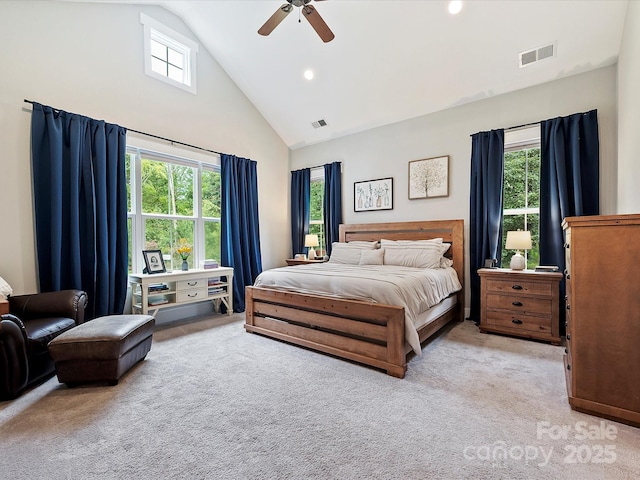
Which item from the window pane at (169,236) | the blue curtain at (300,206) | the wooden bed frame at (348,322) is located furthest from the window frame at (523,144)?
the window pane at (169,236)

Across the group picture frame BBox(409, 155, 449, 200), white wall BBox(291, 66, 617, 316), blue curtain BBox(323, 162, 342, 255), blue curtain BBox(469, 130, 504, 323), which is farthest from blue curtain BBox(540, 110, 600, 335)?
blue curtain BBox(323, 162, 342, 255)

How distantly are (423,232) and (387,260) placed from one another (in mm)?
799

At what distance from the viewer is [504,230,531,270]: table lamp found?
341 cm

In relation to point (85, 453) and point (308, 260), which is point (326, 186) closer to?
point (308, 260)

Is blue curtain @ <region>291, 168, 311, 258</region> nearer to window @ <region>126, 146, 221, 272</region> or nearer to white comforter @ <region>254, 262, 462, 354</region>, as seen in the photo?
window @ <region>126, 146, 221, 272</region>

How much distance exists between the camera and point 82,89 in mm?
3453

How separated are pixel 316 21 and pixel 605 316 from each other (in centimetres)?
328

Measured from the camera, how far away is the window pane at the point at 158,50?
4180 millimetres

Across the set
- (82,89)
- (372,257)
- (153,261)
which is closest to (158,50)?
(82,89)

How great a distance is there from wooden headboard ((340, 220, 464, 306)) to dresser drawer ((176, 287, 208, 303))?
2.42 m

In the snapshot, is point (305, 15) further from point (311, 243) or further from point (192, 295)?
point (192, 295)

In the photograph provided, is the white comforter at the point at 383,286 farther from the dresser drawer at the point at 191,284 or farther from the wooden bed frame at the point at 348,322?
the dresser drawer at the point at 191,284

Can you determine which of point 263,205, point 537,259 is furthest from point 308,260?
point 537,259

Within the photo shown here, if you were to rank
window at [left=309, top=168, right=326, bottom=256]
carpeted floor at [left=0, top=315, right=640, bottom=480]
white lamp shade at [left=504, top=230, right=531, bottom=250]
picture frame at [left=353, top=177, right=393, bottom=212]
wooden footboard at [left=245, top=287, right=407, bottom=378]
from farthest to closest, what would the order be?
1. window at [left=309, top=168, right=326, bottom=256]
2. picture frame at [left=353, top=177, right=393, bottom=212]
3. white lamp shade at [left=504, top=230, right=531, bottom=250]
4. wooden footboard at [left=245, top=287, right=407, bottom=378]
5. carpeted floor at [left=0, top=315, right=640, bottom=480]
